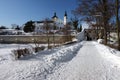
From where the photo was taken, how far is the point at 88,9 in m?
27.4

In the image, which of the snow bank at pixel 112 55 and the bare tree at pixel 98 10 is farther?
the bare tree at pixel 98 10

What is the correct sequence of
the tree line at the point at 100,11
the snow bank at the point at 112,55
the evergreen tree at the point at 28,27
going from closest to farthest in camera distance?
the snow bank at the point at 112,55 < the tree line at the point at 100,11 < the evergreen tree at the point at 28,27

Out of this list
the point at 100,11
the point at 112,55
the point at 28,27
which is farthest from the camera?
the point at 28,27

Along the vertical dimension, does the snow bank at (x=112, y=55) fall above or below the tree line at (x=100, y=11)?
below

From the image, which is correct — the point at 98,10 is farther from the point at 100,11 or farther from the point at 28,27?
the point at 28,27

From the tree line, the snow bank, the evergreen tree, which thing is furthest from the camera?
the evergreen tree

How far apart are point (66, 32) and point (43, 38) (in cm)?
2254

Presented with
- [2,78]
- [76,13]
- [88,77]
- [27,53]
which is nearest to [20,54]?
[27,53]

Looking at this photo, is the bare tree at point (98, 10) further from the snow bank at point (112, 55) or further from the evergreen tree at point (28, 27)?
the evergreen tree at point (28, 27)

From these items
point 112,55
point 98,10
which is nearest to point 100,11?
point 98,10

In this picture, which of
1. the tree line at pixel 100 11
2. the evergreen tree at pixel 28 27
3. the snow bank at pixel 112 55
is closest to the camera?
the snow bank at pixel 112 55

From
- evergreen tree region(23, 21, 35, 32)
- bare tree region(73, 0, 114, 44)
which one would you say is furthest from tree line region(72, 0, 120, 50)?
evergreen tree region(23, 21, 35, 32)

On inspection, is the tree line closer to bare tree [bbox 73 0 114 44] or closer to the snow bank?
bare tree [bbox 73 0 114 44]

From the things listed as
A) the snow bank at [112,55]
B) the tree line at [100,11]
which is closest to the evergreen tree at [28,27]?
the tree line at [100,11]
